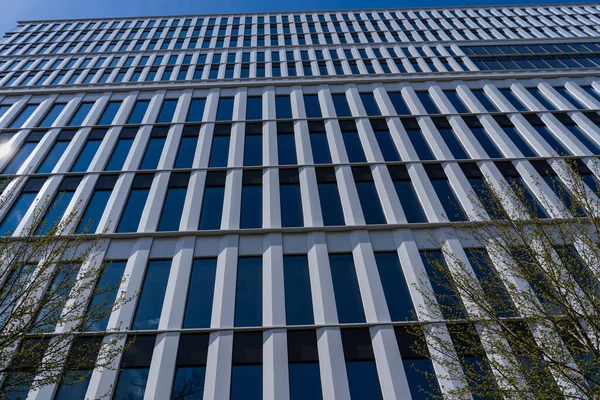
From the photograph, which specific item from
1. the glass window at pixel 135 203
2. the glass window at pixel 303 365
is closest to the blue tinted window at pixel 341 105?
the glass window at pixel 135 203

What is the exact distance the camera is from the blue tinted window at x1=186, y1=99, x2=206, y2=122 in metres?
22.9

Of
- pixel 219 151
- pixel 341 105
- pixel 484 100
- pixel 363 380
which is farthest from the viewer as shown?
pixel 484 100

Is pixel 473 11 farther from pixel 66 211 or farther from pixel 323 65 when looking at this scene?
pixel 66 211

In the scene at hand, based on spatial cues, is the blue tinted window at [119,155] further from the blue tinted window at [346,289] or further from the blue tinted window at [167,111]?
the blue tinted window at [346,289]

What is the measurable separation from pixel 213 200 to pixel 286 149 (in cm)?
514

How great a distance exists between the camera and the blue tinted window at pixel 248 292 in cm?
1323

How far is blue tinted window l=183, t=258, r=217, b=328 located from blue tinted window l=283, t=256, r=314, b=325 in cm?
278

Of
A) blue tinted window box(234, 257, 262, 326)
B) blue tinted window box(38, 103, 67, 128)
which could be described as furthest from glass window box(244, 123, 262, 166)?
blue tinted window box(38, 103, 67, 128)

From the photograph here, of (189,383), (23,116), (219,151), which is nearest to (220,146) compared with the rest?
(219,151)

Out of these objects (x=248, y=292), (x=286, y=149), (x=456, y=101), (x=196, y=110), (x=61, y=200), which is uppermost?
(x=456, y=101)

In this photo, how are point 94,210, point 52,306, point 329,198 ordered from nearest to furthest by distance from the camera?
point 52,306 → point 94,210 → point 329,198

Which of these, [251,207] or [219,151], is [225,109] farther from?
[251,207]

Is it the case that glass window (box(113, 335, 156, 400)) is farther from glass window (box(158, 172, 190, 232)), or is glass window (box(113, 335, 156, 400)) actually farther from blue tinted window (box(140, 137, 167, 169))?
blue tinted window (box(140, 137, 167, 169))

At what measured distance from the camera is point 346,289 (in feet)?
46.3
